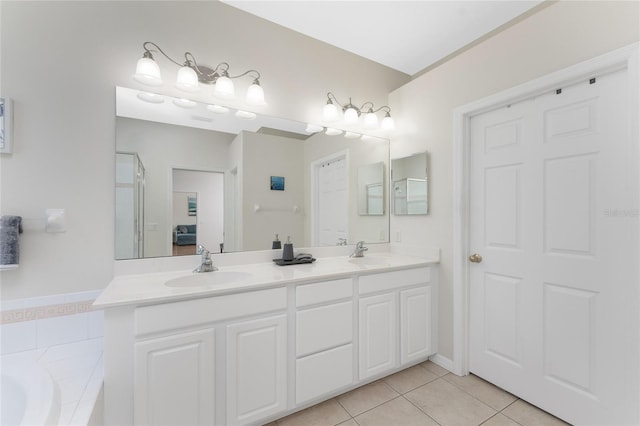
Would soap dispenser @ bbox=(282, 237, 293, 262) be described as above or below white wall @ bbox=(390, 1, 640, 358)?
below

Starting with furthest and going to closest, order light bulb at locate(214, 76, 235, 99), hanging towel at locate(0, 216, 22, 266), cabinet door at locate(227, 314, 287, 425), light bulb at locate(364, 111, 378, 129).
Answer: light bulb at locate(364, 111, 378, 129)
light bulb at locate(214, 76, 235, 99)
cabinet door at locate(227, 314, 287, 425)
hanging towel at locate(0, 216, 22, 266)

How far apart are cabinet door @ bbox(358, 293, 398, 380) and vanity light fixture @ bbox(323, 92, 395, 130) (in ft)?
4.86

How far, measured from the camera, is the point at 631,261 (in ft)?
4.31

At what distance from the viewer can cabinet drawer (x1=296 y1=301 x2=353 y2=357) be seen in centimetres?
157

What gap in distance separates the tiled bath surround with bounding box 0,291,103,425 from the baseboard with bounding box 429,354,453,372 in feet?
7.19

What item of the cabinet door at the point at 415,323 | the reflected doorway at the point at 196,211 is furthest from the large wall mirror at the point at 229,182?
the cabinet door at the point at 415,323

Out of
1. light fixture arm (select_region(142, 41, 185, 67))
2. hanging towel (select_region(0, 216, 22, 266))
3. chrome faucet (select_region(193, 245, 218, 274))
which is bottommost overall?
chrome faucet (select_region(193, 245, 218, 274))

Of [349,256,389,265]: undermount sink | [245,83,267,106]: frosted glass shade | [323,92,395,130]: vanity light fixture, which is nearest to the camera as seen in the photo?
[245,83,267,106]: frosted glass shade

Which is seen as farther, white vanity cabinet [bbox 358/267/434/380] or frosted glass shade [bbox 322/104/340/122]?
frosted glass shade [bbox 322/104/340/122]

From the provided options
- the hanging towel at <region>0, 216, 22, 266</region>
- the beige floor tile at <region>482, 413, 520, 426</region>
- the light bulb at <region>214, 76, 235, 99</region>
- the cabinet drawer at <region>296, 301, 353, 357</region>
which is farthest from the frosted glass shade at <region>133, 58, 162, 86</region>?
the beige floor tile at <region>482, 413, 520, 426</region>

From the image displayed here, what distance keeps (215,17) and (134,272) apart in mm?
1761

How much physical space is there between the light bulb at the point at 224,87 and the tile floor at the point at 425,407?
208 centimetres

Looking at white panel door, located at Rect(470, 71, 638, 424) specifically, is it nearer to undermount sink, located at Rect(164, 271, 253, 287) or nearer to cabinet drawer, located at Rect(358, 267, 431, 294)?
cabinet drawer, located at Rect(358, 267, 431, 294)

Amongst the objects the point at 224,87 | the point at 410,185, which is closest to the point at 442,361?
the point at 410,185
